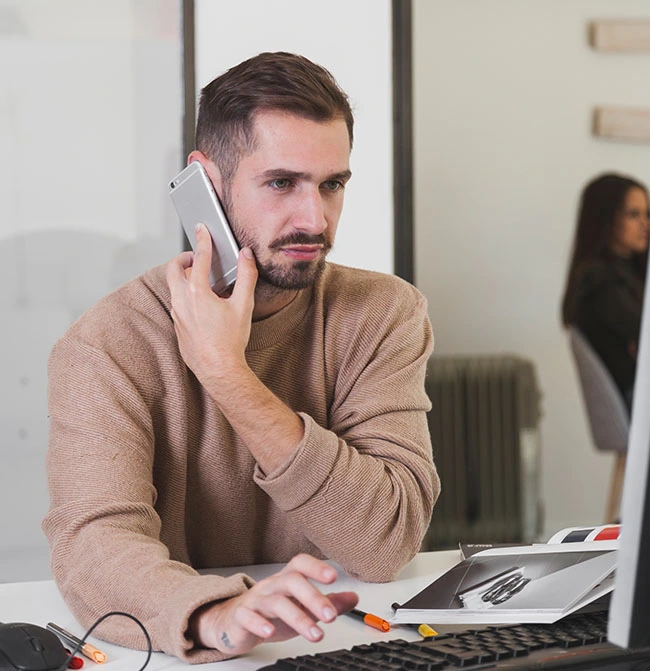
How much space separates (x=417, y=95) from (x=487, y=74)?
10.7 inches

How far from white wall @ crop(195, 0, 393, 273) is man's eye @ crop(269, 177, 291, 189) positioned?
4.04 feet

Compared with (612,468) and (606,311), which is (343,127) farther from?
(612,468)

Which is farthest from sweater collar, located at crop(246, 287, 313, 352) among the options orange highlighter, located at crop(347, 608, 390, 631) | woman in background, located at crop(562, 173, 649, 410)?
woman in background, located at crop(562, 173, 649, 410)

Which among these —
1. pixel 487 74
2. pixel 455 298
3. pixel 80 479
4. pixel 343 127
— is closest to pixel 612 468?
pixel 455 298

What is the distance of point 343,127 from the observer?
1438 millimetres

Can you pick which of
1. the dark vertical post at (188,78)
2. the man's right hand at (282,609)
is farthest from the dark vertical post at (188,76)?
the man's right hand at (282,609)

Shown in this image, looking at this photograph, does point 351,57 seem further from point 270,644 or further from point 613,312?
point 270,644

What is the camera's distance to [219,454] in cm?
142

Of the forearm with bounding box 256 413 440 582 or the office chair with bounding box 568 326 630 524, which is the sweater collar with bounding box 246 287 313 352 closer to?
the forearm with bounding box 256 413 440 582

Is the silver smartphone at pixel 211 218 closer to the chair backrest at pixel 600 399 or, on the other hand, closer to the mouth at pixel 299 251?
the mouth at pixel 299 251

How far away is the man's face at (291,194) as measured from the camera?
1382 mm

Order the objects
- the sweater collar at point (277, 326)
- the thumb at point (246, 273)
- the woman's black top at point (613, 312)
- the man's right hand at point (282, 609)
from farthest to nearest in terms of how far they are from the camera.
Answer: the woman's black top at point (613, 312)
the sweater collar at point (277, 326)
the thumb at point (246, 273)
the man's right hand at point (282, 609)

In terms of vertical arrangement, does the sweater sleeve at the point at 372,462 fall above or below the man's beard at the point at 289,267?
below

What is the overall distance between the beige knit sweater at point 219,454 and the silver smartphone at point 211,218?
8 cm
